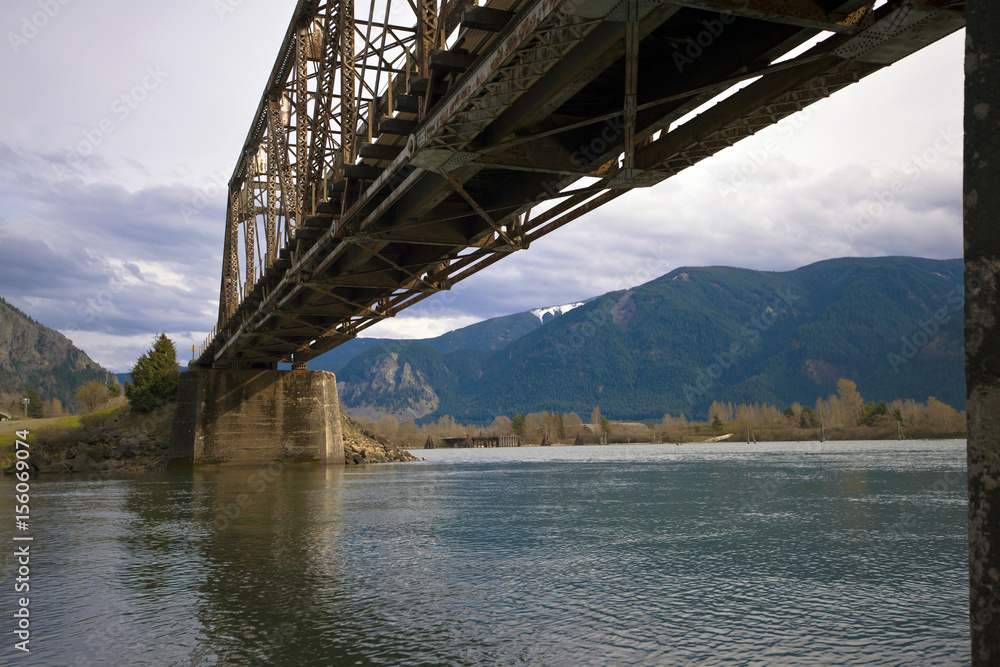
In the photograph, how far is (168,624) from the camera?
10.2 m

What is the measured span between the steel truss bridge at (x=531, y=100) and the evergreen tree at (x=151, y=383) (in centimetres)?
4268

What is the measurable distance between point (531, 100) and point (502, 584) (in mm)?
8048

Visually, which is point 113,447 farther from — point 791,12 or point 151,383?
point 791,12

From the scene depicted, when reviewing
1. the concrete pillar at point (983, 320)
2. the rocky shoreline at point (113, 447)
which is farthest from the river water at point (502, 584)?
the rocky shoreline at point (113, 447)

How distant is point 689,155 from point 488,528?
423 inches

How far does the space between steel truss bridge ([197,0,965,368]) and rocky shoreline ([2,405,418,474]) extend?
35.9 m

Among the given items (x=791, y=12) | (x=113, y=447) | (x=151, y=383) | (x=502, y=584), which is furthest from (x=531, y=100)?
(x=151, y=383)

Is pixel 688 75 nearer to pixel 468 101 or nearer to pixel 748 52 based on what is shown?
pixel 748 52

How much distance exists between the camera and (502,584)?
41.1 ft

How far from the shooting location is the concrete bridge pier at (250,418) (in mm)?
49656

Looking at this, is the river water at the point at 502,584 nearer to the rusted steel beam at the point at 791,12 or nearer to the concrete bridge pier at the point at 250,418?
the rusted steel beam at the point at 791,12

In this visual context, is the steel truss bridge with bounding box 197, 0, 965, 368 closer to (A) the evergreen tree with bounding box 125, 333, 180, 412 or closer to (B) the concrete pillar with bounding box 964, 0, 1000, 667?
(B) the concrete pillar with bounding box 964, 0, 1000, 667

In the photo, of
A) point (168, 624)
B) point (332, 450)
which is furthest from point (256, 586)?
point (332, 450)

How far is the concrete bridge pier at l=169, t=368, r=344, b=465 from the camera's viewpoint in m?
49.7
